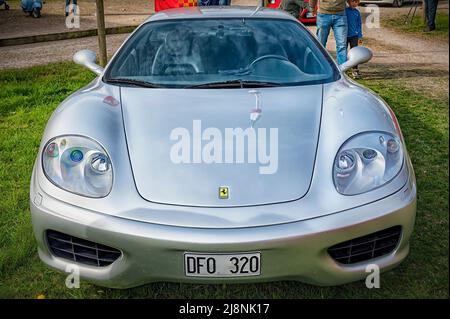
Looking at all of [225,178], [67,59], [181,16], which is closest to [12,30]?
[67,59]

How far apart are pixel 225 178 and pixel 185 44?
1336 millimetres

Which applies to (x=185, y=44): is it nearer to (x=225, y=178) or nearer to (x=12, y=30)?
(x=225, y=178)

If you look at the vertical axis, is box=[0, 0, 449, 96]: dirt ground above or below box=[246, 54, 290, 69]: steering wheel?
below

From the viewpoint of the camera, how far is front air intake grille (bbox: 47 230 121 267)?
6.80 ft

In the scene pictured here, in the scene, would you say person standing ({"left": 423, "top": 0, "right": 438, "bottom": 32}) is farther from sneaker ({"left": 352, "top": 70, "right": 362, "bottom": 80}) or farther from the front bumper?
the front bumper

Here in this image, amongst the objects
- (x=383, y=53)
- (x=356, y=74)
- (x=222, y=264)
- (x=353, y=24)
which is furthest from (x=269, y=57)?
(x=383, y=53)

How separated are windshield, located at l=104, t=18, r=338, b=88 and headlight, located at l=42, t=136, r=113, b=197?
0.67 m

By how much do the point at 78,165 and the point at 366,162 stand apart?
1.29 meters

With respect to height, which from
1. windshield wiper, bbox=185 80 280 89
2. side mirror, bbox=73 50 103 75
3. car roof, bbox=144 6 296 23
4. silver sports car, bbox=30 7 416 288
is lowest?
silver sports car, bbox=30 7 416 288

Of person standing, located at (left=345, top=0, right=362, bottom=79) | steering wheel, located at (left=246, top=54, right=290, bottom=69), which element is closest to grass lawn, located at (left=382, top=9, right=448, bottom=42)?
person standing, located at (left=345, top=0, right=362, bottom=79)

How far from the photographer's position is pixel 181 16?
3.36 meters

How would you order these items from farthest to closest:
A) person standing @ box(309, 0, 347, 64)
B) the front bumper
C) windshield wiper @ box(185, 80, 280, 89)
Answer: person standing @ box(309, 0, 347, 64) → windshield wiper @ box(185, 80, 280, 89) → the front bumper

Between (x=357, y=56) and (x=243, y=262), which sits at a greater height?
(x=357, y=56)

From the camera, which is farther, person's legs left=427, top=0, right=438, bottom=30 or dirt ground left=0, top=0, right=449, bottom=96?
person's legs left=427, top=0, right=438, bottom=30
